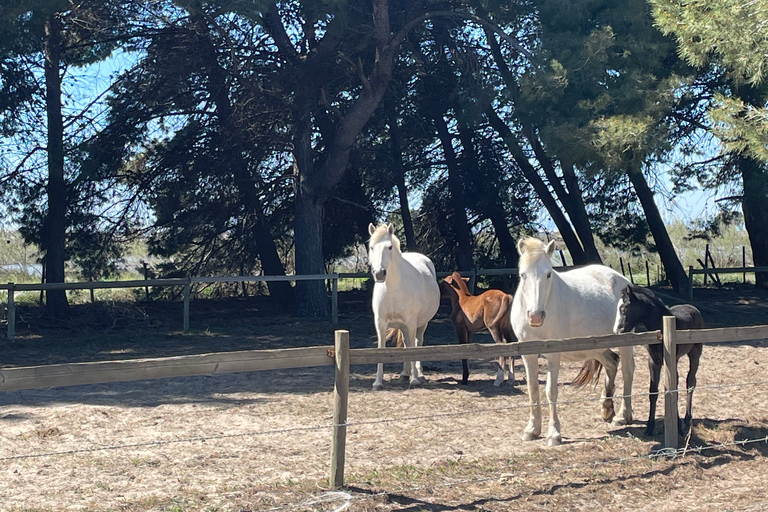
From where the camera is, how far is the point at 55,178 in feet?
51.4

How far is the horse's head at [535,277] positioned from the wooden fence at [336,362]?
1.21 feet

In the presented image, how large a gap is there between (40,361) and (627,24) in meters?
11.7

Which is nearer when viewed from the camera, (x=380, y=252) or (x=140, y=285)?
(x=380, y=252)

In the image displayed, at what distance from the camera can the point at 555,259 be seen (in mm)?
26922

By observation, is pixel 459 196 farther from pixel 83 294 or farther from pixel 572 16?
pixel 83 294

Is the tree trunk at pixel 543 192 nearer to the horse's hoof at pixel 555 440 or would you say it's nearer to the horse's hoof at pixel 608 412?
the horse's hoof at pixel 608 412

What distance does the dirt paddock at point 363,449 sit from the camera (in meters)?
5.09

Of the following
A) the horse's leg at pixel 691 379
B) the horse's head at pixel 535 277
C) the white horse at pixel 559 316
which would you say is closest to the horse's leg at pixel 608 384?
the white horse at pixel 559 316

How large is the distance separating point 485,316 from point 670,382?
3.03 meters

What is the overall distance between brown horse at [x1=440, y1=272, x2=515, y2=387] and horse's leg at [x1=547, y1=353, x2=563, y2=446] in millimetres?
2264

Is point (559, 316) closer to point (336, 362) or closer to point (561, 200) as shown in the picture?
point (336, 362)

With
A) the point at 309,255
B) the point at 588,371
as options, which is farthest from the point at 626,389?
the point at 309,255

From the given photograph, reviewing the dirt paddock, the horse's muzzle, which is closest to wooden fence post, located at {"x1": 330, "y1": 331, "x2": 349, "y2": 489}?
the dirt paddock

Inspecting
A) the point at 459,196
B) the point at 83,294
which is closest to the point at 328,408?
the point at 459,196
